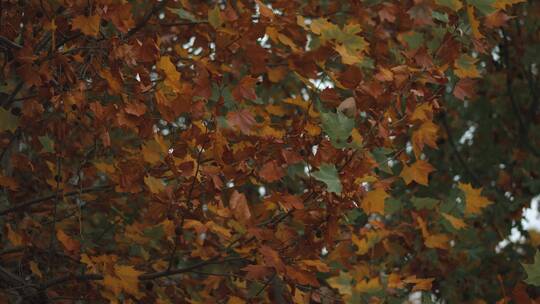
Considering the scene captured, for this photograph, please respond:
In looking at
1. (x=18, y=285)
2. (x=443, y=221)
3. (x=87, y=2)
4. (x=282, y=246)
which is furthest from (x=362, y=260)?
(x=87, y=2)

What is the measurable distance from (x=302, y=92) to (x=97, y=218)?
169 cm

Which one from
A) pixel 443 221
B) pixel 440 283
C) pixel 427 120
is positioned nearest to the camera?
pixel 427 120

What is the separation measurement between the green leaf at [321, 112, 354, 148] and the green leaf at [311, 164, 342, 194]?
82 millimetres

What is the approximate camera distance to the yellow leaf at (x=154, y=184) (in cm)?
329

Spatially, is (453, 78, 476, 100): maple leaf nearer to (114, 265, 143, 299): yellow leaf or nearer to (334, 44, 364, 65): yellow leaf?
(334, 44, 364, 65): yellow leaf

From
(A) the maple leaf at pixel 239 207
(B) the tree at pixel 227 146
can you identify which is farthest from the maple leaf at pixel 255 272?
(A) the maple leaf at pixel 239 207

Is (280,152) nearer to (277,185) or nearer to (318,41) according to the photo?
(318,41)

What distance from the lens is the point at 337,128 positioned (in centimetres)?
291

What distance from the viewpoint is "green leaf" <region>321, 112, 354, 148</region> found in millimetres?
2906

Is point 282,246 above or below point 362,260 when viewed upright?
above

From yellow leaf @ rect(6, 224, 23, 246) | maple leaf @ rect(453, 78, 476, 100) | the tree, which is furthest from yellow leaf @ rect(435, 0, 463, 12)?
yellow leaf @ rect(6, 224, 23, 246)

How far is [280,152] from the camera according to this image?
3119 mm

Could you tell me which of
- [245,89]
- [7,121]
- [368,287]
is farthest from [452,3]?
[7,121]

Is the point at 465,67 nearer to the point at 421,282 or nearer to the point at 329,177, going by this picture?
the point at 421,282
